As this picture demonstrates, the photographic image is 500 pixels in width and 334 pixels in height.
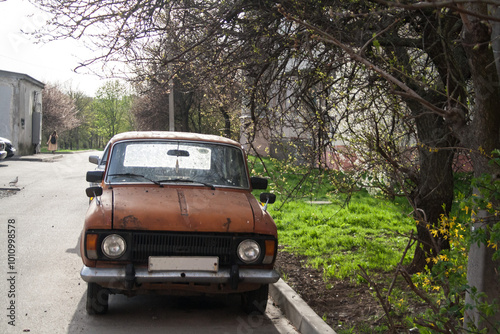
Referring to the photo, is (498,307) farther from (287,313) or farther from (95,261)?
(95,261)

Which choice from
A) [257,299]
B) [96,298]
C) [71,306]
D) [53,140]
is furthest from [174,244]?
[53,140]

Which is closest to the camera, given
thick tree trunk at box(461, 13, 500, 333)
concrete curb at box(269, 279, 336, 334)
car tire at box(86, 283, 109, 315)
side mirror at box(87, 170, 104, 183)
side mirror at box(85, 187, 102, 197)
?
thick tree trunk at box(461, 13, 500, 333)

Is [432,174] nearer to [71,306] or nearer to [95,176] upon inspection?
[95,176]

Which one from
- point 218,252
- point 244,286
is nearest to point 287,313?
point 244,286

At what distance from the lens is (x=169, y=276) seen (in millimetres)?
5191

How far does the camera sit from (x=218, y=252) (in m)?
5.41

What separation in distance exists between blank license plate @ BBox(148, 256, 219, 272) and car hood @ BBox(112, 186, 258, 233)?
0.26 m

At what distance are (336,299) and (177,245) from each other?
6.49 feet

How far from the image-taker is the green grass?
25.2 ft

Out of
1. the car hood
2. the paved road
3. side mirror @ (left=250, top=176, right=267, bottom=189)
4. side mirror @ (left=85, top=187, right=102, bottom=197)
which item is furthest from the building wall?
the car hood

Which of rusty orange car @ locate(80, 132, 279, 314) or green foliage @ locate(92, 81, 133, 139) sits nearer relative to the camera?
rusty orange car @ locate(80, 132, 279, 314)

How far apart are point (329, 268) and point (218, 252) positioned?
8.07 feet

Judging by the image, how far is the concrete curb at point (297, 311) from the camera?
508cm

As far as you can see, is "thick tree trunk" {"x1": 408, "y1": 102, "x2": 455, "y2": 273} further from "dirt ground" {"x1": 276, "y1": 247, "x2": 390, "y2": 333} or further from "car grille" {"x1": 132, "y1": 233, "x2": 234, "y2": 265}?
"car grille" {"x1": 132, "y1": 233, "x2": 234, "y2": 265}
